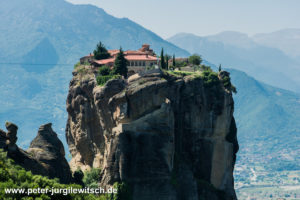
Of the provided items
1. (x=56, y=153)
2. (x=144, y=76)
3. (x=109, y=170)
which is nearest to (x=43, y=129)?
(x=56, y=153)

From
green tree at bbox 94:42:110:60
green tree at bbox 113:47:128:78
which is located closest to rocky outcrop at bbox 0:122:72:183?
green tree at bbox 113:47:128:78

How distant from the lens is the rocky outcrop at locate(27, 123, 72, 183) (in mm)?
68938

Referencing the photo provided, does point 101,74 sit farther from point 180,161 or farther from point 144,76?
point 180,161

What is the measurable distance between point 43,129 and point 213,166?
92.6ft

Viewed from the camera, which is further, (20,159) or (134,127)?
(134,127)

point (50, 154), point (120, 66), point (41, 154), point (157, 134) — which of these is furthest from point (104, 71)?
point (41, 154)

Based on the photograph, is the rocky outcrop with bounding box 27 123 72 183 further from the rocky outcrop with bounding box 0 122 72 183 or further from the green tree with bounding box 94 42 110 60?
the green tree with bounding box 94 42 110 60

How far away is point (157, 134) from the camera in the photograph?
75625mm

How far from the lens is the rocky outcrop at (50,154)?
2714 inches

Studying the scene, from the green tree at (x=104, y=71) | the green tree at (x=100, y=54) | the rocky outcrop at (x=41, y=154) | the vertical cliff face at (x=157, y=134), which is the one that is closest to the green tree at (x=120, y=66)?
the green tree at (x=104, y=71)

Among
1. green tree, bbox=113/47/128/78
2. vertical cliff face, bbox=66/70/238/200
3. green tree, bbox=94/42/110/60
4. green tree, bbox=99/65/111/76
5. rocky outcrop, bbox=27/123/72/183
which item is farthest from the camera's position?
green tree, bbox=94/42/110/60

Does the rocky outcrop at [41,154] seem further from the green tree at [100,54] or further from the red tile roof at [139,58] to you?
the green tree at [100,54]

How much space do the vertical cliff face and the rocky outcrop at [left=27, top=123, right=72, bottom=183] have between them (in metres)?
6.74

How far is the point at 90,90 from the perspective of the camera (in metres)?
89.1
